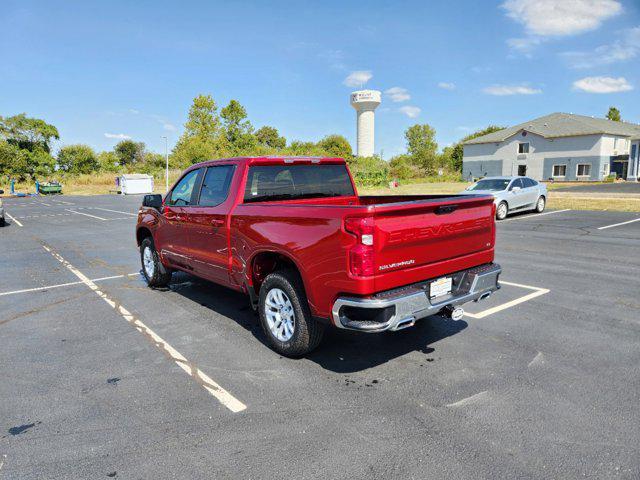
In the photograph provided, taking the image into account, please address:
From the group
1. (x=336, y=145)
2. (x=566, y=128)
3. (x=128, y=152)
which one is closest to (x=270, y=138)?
(x=336, y=145)

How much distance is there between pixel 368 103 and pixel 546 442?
9495 cm

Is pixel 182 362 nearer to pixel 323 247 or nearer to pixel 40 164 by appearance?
pixel 323 247

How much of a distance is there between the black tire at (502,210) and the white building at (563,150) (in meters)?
39.2

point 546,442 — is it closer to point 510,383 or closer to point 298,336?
point 510,383

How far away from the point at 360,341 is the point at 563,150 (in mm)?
53876

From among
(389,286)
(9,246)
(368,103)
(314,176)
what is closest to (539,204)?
(314,176)

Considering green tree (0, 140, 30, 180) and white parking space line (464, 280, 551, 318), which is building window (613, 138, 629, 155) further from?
green tree (0, 140, 30, 180)

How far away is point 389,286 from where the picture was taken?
3590mm

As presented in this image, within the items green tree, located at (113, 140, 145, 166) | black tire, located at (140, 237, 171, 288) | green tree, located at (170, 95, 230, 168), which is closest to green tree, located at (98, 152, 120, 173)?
green tree, located at (113, 140, 145, 166)

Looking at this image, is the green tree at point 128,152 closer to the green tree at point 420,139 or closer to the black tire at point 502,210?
the green tree at point 420,139

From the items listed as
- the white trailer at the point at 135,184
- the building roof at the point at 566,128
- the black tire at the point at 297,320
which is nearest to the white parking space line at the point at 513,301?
the black tire at the point at 297,320

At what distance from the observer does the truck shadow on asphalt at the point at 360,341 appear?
13.9ft

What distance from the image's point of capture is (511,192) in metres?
16.2

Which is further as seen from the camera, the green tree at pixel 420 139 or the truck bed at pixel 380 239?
the green tree at pixel 420 139
